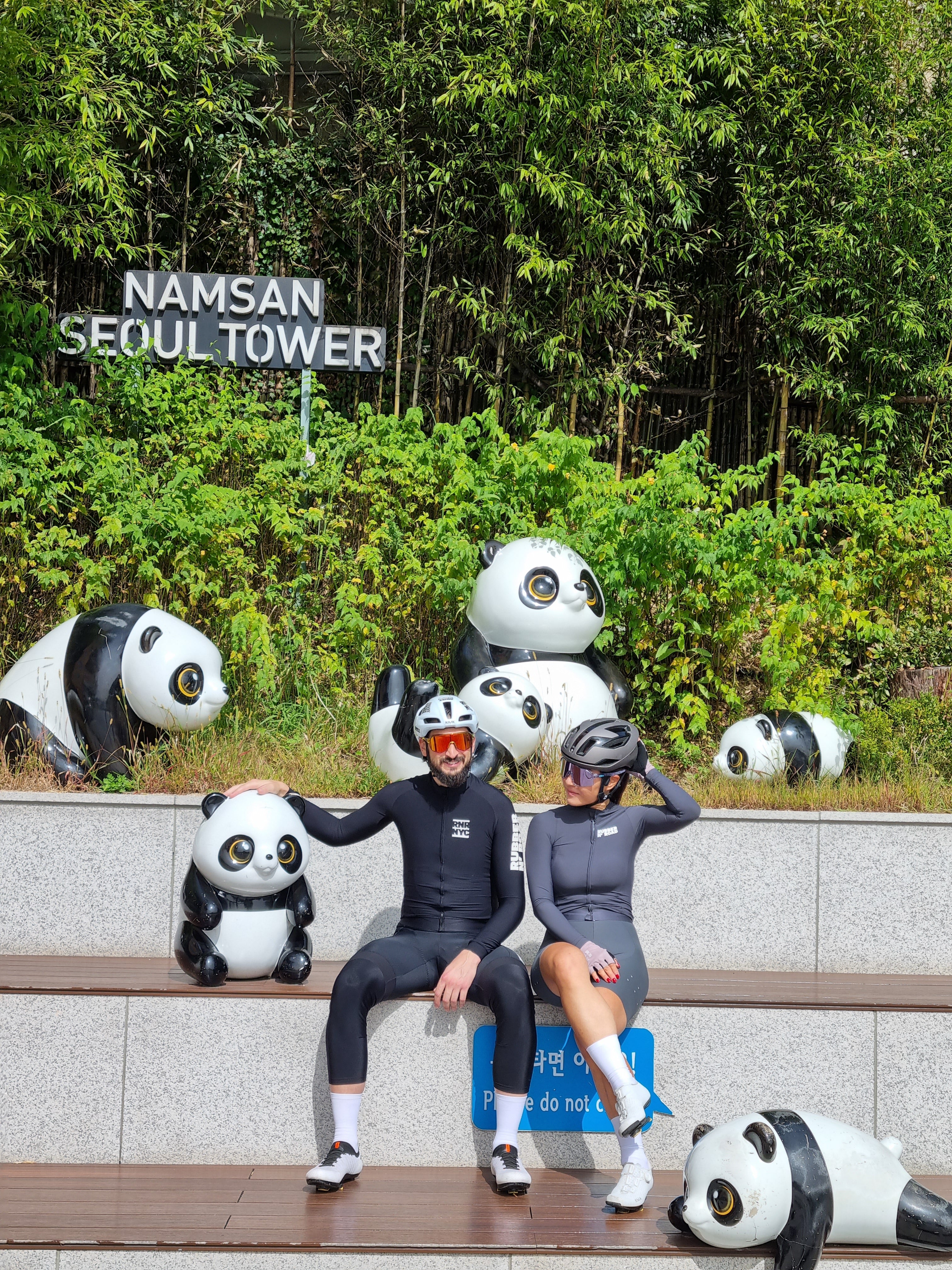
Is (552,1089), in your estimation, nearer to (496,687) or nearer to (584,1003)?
(584,1003)

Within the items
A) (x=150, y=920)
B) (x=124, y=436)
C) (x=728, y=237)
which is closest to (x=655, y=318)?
(x=728, y=237)

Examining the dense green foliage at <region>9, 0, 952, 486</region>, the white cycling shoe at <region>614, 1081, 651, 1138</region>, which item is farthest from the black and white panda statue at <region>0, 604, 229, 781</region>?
the dense green foliage at <region>9, 0, 952, 486</region>

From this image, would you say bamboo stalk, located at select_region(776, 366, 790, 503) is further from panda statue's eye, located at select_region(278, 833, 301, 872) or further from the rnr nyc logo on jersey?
panda statue's eye, located at select_region(278, 833, 301, 872)

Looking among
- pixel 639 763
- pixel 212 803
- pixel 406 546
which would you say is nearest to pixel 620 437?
pixel 406 546

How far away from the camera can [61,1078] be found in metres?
3.21

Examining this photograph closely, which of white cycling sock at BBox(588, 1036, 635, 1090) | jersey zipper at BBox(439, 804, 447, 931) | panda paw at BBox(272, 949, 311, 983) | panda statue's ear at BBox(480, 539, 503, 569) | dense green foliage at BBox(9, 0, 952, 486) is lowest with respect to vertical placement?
white cycling sock at BBox(588, 1036, 635, 1090)

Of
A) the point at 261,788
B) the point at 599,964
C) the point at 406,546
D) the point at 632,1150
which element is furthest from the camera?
the point at 406,546

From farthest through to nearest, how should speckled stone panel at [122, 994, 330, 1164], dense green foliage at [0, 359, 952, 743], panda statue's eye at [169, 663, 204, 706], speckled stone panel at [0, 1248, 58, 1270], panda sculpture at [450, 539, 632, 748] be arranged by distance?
1. dense green foliage at [0, 359, 952, 743]
2. panda sculpture at [450, 539, 632, 748]
3. panda statue's eye at [169, 663, 204, 706]
4. speckled stone panel at [122, 994, 330, 1164]
5. speckled stone panel at [0, 1248, 58, 1270]

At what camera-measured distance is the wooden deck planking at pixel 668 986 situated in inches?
129

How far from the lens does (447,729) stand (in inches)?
132

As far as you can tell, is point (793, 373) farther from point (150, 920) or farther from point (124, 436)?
point (150, 920)

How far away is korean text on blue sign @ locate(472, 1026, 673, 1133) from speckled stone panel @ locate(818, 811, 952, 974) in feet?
3.66

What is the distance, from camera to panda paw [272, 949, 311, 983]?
3.39 metres

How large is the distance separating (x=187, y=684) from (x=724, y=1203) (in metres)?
2.49
